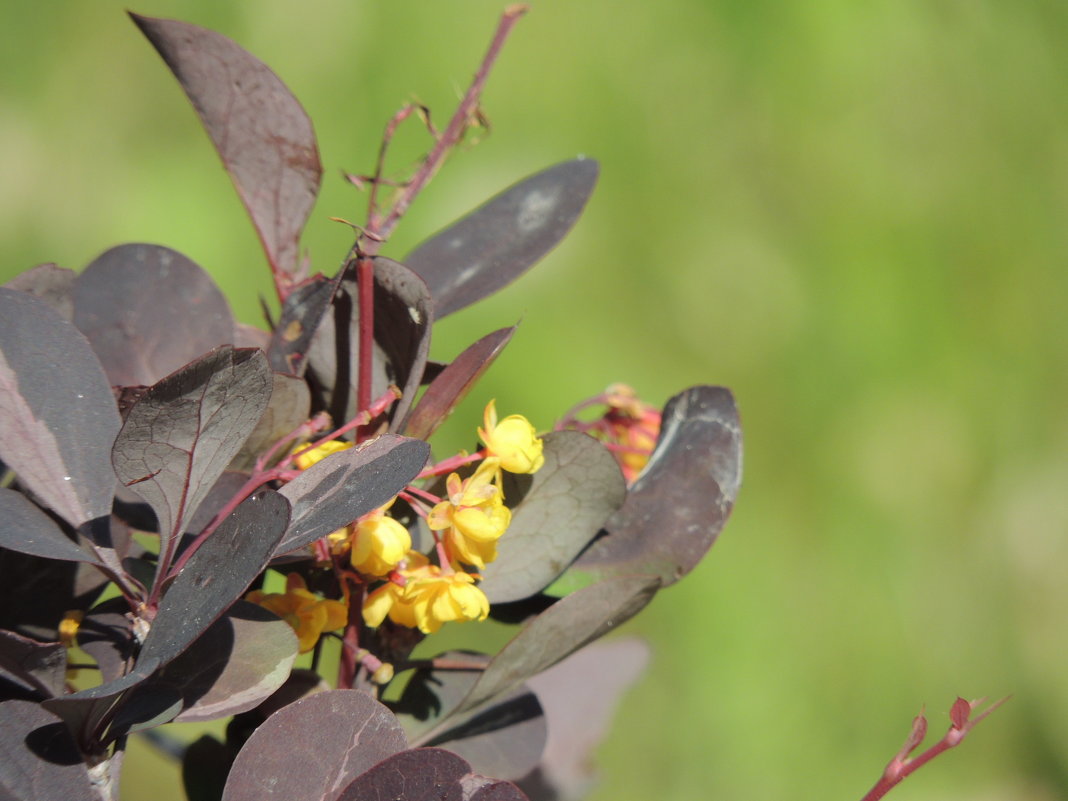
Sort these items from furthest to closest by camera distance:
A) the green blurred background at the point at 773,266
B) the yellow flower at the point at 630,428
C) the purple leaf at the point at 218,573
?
the green blurred background at the point at 773,266 < the yellow flower at the point at 630,428 < the purple leaf at the point at 218,573

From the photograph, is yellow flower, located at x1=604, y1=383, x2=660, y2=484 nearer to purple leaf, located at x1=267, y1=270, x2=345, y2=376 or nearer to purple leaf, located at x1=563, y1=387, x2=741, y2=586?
purple leaf, located at x1=563, y1=387, x2=741, y2=586

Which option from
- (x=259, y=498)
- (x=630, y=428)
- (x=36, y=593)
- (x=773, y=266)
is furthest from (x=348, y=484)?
(x=773, y=266)

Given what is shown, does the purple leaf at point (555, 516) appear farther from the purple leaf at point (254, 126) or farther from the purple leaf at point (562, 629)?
the purple leaf at point (254, 126)

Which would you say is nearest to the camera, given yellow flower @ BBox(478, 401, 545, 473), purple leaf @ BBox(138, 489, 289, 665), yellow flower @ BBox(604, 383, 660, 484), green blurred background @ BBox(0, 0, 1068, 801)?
purple leaf @ BBox(138, 489, 289, 665)

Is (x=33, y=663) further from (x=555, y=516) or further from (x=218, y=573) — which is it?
(x=555, y=516)

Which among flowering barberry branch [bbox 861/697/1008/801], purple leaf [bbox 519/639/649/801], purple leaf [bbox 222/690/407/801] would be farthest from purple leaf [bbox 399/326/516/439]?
purple leaf [bbox 519/639/649/801]

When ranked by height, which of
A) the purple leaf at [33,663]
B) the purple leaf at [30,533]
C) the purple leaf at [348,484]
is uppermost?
the purple leaf at [348,484]

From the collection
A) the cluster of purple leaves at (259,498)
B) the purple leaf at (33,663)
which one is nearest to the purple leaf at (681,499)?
the cluster of purple leaves at (259,498)

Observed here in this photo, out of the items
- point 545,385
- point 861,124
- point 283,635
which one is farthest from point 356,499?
point 861,124
